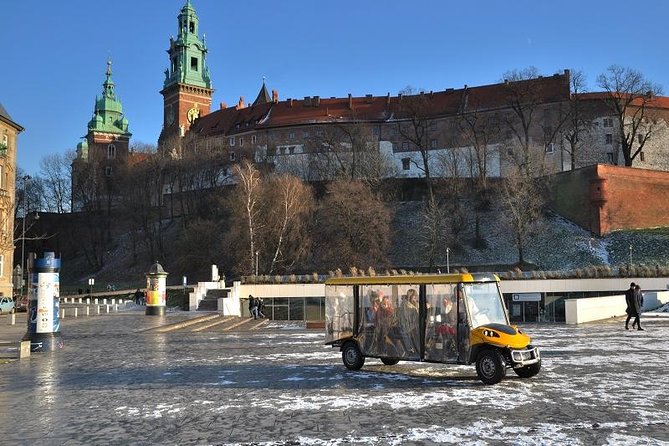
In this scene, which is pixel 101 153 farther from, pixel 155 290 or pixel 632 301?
pixel 632 301

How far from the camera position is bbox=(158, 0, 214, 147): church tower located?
366 feet

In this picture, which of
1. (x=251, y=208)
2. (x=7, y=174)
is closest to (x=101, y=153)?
(x=7, y=174)

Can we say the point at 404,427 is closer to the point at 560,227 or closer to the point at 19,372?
the point at 19,372

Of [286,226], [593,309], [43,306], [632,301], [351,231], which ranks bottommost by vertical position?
[593,309]

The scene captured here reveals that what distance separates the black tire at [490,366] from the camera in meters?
11.9

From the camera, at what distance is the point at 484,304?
42.0 ft

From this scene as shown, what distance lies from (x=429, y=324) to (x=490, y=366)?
5.38ft

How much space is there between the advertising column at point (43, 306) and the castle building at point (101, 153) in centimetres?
7565

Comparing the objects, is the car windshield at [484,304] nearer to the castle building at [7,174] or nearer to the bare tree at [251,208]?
the bare tree at [251,208]

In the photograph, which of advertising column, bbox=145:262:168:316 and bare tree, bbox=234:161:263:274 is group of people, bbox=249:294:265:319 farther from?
bare tree, bbox=234:161:263:274

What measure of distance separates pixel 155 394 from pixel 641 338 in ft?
52.6

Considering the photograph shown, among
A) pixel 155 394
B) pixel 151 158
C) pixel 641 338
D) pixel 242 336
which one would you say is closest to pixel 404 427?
Result: pixel 155 394

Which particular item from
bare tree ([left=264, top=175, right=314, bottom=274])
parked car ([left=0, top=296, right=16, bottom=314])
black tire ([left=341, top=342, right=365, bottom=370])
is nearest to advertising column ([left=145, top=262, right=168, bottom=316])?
parked car ([left=0, top=296, right=16, bottom=314])

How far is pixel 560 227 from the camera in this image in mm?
63188
